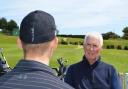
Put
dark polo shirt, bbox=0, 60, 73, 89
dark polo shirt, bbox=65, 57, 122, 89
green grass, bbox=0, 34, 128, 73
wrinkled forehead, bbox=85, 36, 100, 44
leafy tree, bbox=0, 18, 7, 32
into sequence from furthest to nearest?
leafy tree, bbox=0, 18, 7, 32
green grass, bbox=0, 34, 128, 73
wrinkled forehead, bbox=85, 36, 100, 44
dark polo shirt, bbox=65, 57, 122, 89
dark polo shirt, bbox=0, 60, 73, 89

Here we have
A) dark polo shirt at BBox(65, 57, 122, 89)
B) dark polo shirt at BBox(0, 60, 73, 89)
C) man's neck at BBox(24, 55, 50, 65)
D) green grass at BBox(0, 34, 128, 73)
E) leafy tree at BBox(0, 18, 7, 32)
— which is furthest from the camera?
leafy tree at BBox(0, 18, 7, 32)

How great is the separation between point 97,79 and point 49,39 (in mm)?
3625

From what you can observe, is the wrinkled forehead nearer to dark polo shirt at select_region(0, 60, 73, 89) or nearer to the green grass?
dark polo shirt at select_region(0, 60, 73, 89)

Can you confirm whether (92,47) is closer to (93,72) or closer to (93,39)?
(93,39)

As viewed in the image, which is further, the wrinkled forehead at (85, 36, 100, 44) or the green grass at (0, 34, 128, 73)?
the green grass at (0, 34, 128, 73)

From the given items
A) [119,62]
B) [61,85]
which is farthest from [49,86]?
[119,62]

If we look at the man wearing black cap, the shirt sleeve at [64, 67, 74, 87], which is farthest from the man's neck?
the shirt sleeve at [64, 67, 74, 87]

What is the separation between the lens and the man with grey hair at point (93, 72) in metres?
6.93

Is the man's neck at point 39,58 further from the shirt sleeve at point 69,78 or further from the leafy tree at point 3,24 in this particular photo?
the leafy tree at point 3,24

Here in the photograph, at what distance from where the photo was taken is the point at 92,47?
7.05 m

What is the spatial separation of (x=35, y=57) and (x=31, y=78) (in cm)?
15

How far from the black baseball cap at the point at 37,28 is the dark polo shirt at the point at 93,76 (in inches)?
140

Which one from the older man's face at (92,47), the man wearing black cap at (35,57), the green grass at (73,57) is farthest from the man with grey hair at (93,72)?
the green grass at (73,57)

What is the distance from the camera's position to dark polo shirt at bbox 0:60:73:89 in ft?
10.7
